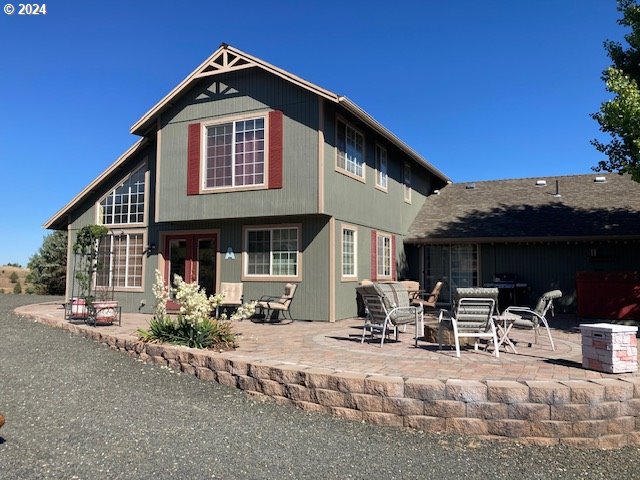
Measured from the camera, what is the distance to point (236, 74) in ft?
40.8

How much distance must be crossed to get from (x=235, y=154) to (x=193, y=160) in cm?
129

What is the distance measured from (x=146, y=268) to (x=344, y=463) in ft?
37.6

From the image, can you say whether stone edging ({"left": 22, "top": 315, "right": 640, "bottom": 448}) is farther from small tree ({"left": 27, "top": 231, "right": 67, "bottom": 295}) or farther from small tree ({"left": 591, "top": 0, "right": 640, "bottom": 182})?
small tree ({"left": 27, "top": 231, "right": 67, "bottom": 295})

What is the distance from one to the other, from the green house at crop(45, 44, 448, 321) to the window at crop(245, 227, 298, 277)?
27 mm

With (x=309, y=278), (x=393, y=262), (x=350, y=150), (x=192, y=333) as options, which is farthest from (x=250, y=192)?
(x=393, y=262)

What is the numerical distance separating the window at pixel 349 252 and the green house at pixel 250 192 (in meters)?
0.04

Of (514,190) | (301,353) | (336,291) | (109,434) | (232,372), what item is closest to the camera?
(109,434)

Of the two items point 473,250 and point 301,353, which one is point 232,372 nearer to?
point 301,353

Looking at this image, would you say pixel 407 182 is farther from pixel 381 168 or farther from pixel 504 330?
pixel 504 330

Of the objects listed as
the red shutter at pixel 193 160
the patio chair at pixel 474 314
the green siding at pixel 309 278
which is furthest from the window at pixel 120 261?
the patio chair at pixel 474 314

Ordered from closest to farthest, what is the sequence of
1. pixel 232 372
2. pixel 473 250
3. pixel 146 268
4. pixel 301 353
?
pixel 232 372, pixel 301 353, pixel 146 268, pixel 473 250

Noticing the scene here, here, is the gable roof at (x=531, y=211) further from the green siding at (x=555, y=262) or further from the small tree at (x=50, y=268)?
the small tree at (x=50, y=268)

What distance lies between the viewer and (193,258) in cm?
1355

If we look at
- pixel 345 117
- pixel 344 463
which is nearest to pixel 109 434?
pixel 344 463
